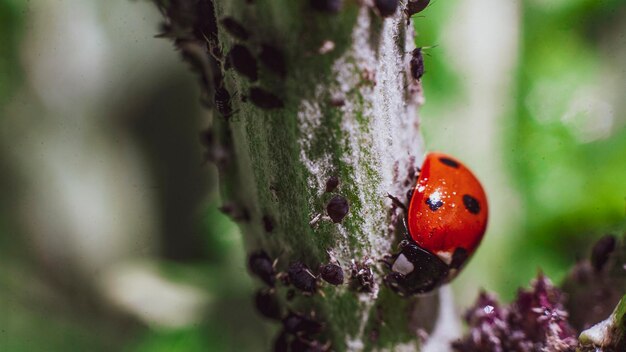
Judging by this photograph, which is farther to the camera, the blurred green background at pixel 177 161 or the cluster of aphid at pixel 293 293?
the blurred green background at pixel 177 161

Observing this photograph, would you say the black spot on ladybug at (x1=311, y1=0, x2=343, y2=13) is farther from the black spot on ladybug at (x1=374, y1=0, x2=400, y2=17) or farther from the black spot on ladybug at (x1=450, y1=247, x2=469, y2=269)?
the black spot on ladybug at (x1=450, y1=247, x2=469, y2=269)

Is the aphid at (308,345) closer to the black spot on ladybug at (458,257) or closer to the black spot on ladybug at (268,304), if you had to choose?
the black spot on ladybug at (268,304)

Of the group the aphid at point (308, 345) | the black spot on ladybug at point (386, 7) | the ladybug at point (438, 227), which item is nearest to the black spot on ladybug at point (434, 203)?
the ladybug at point (438, 227)

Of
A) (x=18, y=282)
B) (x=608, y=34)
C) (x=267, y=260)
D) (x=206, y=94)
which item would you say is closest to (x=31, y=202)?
(x=18, y=282)

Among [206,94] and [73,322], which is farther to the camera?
[73,322]

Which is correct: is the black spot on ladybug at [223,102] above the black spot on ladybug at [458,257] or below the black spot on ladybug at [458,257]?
above

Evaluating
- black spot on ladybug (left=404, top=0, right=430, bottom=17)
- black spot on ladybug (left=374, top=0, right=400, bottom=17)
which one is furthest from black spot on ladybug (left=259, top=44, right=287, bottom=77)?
black spot on ladybug (left=404, top=0, right=430, bottom=17)

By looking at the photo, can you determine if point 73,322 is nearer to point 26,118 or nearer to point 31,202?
point 31,202
